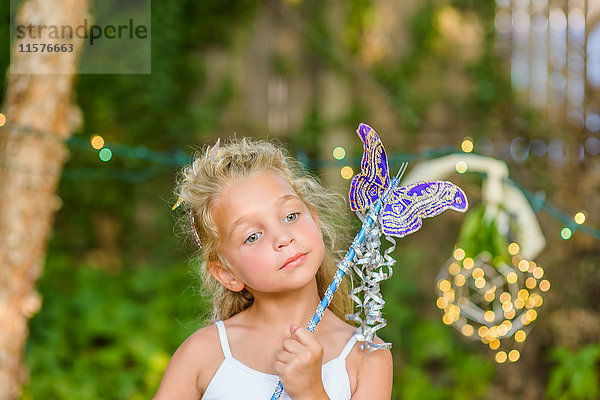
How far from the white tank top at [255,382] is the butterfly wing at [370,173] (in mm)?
320

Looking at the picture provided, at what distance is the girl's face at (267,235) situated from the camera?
1.48 metres

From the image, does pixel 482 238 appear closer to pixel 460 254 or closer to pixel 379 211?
pixel 460 254

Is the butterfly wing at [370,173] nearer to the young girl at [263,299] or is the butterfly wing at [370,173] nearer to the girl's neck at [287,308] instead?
the young girl at [263,299]

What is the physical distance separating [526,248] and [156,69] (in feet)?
10.3

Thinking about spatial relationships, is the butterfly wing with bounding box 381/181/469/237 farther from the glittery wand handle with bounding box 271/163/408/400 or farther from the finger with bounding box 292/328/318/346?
the finger with bounding box 292/328/318/346

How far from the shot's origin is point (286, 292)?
1.58m

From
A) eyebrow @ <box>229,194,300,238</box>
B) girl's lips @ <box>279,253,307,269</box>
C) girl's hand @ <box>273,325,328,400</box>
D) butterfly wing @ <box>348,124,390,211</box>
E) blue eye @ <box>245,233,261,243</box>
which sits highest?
butterfly wing @ <box>348,124,390,211</box>

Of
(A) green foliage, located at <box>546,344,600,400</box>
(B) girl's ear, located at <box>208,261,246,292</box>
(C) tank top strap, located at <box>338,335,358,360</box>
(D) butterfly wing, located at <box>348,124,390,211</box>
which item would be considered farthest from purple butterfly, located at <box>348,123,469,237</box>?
(A) green foliage, located at <box>546,344,600,400</box>

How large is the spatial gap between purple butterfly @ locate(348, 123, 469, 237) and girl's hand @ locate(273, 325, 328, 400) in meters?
0.29

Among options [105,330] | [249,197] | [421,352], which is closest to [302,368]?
[249,197]

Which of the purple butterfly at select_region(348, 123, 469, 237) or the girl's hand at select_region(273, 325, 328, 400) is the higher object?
the purple butterfly at select_region(348, 123, 469, 237)

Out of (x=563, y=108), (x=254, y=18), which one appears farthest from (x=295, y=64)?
(x=563, y=108)

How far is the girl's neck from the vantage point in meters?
1.58

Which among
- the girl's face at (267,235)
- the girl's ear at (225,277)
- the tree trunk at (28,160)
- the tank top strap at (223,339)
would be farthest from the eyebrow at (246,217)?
the tree trunk at (28,160)
